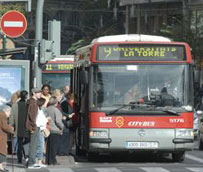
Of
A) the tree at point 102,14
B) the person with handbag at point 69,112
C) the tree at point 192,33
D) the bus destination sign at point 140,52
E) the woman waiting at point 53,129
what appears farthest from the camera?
the tree at point 102,14

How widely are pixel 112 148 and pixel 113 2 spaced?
82.0m

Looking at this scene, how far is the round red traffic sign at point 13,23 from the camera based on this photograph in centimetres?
2320

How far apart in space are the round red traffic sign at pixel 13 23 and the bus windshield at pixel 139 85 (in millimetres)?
2885

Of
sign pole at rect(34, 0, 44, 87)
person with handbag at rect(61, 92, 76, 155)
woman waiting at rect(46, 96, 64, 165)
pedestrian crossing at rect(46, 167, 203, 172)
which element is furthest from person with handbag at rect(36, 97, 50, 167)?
sign pole at rect(34, 0, 44, 87)

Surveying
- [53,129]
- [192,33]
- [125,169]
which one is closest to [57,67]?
[192,33]

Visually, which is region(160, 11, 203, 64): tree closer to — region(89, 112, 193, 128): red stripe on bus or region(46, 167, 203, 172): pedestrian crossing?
region(89, 112, 193, 128): red stripe on bus

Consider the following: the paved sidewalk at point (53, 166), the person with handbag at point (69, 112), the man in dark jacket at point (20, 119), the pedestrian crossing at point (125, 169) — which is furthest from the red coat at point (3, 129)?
the person with handbag at point (69, 112)

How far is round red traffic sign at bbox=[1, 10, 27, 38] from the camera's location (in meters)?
23.2

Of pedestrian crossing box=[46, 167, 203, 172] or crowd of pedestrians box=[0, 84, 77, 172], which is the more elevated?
crowd of pedestrians box=[0, 84, 77, 172]

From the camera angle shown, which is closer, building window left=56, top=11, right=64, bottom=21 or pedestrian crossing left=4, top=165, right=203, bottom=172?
pedestrian crossing left=4, top=165, right=203, bottom=172

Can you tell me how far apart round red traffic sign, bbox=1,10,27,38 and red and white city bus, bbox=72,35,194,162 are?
2.60 meters

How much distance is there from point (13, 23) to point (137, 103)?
4171 mm

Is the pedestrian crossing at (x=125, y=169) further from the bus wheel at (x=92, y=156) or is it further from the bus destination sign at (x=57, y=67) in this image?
the bus destination sign at (x=57, y=67)

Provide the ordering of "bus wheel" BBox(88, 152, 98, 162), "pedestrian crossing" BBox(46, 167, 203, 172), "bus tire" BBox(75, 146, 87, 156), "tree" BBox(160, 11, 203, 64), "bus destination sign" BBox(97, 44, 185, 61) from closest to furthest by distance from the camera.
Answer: "pedestrian crossing" BBox(46, 167, 203, 172) → "bus destination sign" BBox(97, 44, 185, 61) → "bus wheel" BBox(88, 152, 98, 162) → "bus tire" BBox(75, 146, 87, 156) → "tree" BBox(160, 11, 203, 64)
